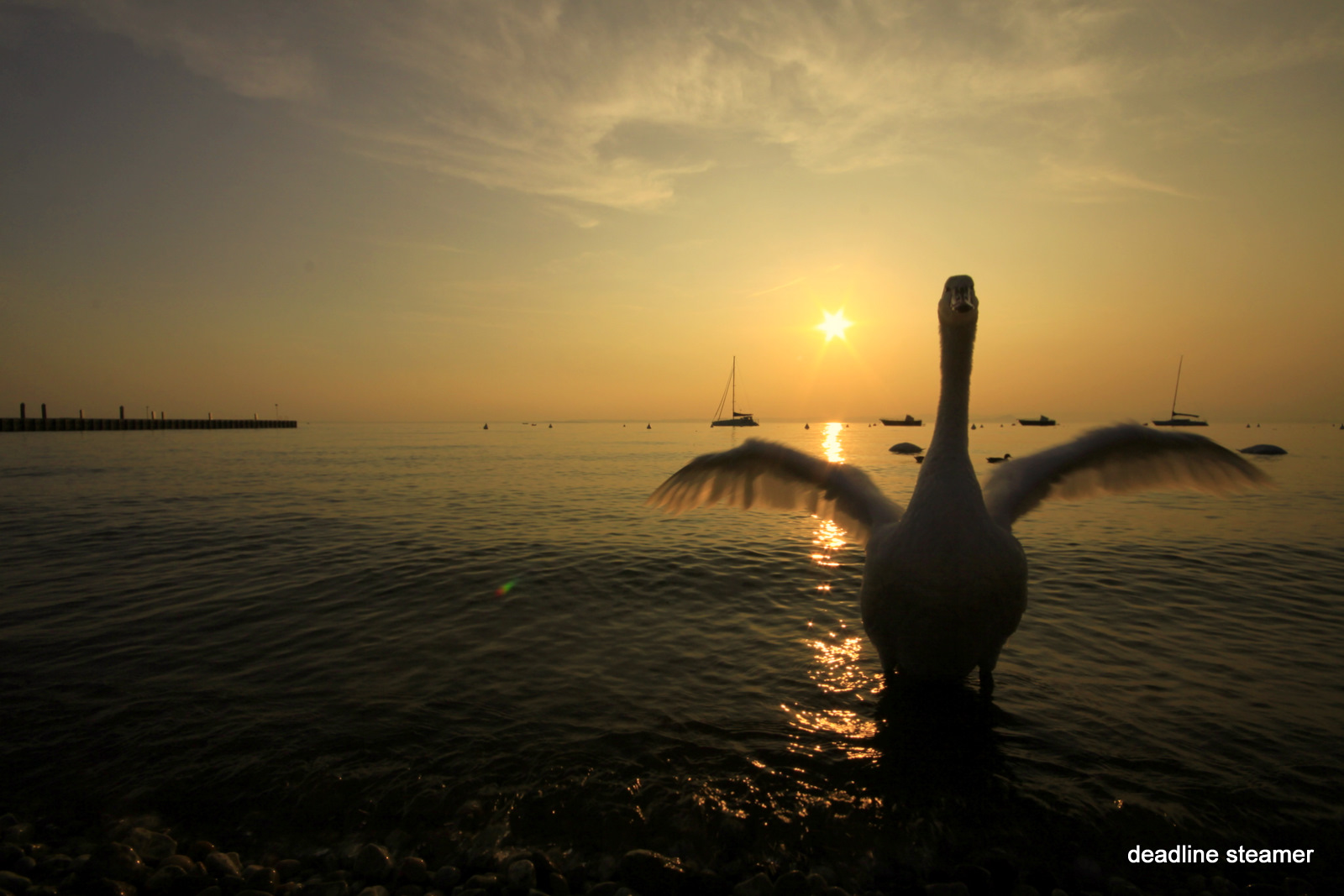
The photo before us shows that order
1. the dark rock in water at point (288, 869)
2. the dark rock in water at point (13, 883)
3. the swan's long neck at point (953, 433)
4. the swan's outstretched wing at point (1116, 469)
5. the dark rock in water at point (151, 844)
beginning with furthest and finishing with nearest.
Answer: the swan's outstretched wing at point (1116, 469), the swan's long neck at point (953, 433), the dark rock in water at point (151, 844), the dark rock in water at point (288, 869), the dark rock in water at point (13, 883)

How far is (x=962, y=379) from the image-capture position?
5.16 metres

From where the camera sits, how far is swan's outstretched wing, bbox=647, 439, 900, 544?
640cm

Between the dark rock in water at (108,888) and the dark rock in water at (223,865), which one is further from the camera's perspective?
the dark rock in water at (223,865)

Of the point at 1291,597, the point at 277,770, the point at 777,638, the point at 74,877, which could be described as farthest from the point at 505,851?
the point at 1291,597

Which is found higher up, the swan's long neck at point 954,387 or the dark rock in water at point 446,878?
the swan's long neck at point 954,387

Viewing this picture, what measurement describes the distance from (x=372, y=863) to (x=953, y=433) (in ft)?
16.6

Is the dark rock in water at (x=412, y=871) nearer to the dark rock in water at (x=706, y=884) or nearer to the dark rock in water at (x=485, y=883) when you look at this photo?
the dark rock in water at (x=485, y=883)

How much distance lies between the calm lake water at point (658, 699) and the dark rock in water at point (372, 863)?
371 mm

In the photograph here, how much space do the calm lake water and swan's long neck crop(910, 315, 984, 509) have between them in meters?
1.77

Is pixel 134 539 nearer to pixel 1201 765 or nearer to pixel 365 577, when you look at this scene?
pixel 365 577

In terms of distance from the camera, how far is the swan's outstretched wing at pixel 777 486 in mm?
6402

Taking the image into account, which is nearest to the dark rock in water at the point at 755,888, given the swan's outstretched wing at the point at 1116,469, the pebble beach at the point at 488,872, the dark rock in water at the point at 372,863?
the pebble beach at the point at 488,872

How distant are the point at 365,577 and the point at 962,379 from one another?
365 inches

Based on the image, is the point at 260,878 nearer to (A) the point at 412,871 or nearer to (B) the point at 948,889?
(A) the point at 412,871
